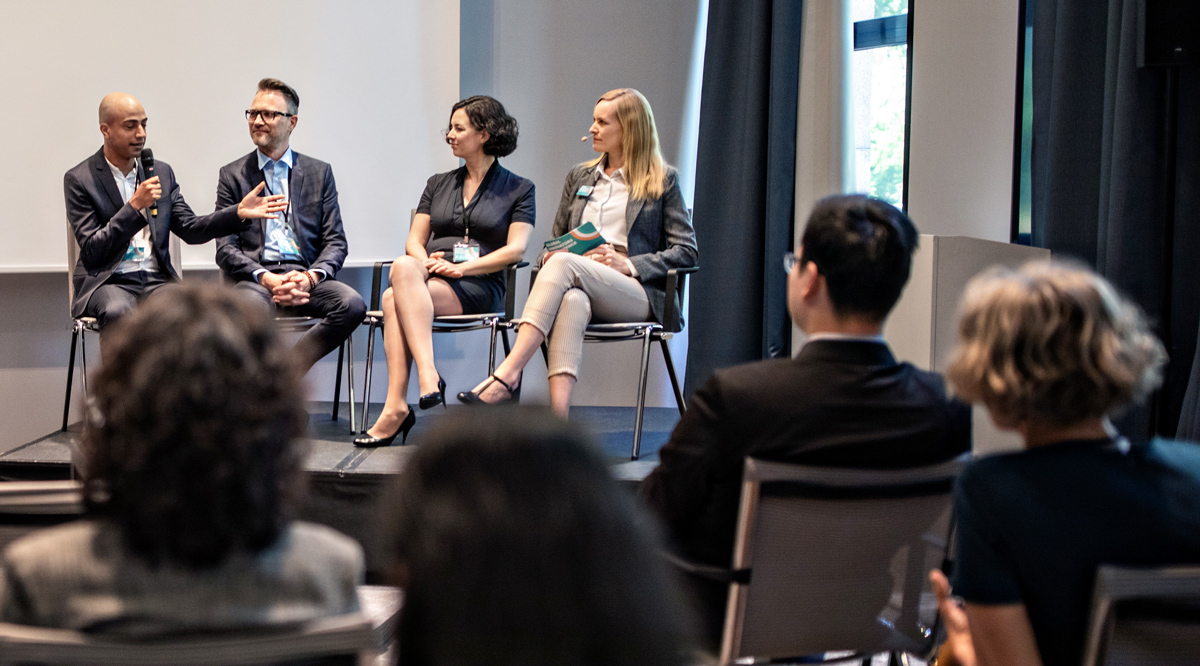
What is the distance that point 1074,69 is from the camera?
322 centimetres

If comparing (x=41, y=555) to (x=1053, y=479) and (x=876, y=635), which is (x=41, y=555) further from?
(x=876, y=635)

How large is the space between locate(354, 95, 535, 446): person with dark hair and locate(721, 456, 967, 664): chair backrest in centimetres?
204

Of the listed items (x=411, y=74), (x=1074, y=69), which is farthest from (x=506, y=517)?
(x=411, y=74)

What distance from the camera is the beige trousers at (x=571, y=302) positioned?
10.1 ft

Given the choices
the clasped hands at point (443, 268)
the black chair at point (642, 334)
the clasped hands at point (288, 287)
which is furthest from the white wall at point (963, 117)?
the clasped hands at point (288, 287)

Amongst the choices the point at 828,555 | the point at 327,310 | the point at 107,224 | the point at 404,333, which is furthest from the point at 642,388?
the point at 107,224

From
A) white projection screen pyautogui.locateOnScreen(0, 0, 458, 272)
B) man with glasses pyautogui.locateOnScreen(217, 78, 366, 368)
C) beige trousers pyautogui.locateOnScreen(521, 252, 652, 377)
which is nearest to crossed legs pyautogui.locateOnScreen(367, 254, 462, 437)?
man with glasses pyautogui.locateOnScreen(217, 78, 366, 368)

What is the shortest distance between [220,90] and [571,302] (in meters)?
2.08

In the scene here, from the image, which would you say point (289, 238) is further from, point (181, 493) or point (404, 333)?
point (181, 493)

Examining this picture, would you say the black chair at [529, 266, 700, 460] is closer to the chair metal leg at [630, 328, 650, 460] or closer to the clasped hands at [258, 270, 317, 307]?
the chair metal leg at [630, 328, 650, 460]

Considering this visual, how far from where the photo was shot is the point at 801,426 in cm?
138

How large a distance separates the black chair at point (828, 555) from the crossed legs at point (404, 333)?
181cm

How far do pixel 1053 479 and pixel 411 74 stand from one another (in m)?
3.75

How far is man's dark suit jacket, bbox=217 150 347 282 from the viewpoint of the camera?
3570 mm
